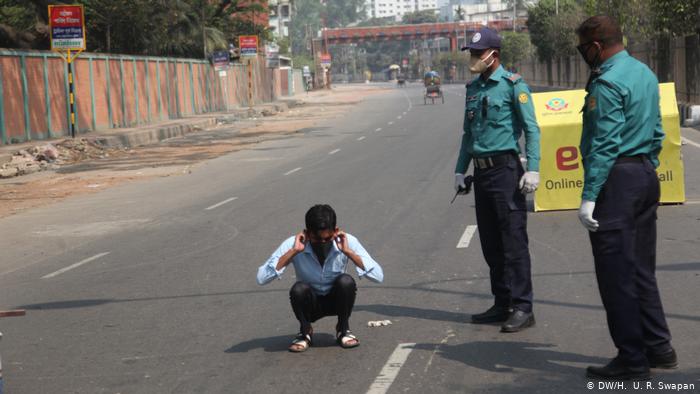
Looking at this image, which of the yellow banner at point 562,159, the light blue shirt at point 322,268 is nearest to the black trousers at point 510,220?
the light blue shirt at point 322,268

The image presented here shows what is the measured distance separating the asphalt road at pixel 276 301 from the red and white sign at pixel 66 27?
13.6 meters

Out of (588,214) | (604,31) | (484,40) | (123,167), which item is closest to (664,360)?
(588,214)

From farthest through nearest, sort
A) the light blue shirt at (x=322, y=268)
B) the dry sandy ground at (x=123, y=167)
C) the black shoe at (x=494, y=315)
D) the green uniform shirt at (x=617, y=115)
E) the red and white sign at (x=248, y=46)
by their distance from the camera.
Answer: the red and white sign at (x=248, y=46) < the dry sandy ground at (x=123, y=167) < the black shoe at (x=494, y=315) < the light blue shirt at (x=322, y=268) < the green uniform shirt at (x=617, y=115)

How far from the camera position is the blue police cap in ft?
24.0

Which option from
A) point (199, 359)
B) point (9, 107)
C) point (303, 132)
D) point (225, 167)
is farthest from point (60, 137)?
point (199, 359)

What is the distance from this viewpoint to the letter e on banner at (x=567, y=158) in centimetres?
1316

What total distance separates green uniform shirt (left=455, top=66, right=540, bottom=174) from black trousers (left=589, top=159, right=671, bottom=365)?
1.52 meters

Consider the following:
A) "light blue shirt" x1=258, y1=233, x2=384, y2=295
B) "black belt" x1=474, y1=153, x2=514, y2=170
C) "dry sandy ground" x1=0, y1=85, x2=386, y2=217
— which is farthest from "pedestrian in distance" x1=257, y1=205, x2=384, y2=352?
"dry sandy ground" x1=0, y1=85, x2=386, y2=217

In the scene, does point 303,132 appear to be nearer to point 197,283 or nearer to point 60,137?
point 60,137

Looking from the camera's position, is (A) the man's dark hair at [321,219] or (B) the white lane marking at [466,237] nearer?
(A) the man's dark hair at [321,219]

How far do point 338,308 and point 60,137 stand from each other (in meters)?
27.4

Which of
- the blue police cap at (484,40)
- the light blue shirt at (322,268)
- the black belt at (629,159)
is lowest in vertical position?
the light blue shirt at (322,268)

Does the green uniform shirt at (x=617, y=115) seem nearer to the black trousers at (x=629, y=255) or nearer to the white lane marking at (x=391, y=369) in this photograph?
the black trousers at (x=629, y=255)

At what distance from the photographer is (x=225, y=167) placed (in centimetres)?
2367
